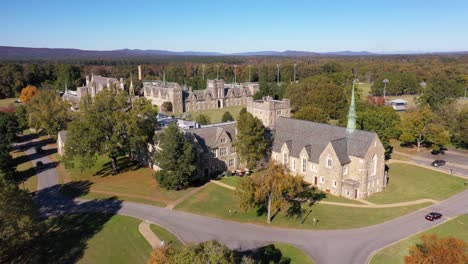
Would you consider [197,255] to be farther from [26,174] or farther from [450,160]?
[450,160]

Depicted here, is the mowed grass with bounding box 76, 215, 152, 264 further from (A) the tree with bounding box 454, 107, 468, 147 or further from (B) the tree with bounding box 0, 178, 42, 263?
(A) the tree with bounding box 454, 107, 468, 147

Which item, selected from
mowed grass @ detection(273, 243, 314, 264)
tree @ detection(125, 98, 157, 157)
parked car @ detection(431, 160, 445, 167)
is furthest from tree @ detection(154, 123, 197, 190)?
parked car @ detection(431, 160, 445, 167)

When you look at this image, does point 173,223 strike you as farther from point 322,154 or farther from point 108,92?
point 108,92

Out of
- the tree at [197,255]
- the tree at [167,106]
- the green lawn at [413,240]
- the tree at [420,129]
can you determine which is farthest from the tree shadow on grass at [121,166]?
the tree at [420,129]

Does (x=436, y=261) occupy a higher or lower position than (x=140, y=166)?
higher

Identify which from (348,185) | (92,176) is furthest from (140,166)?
(348,185)
